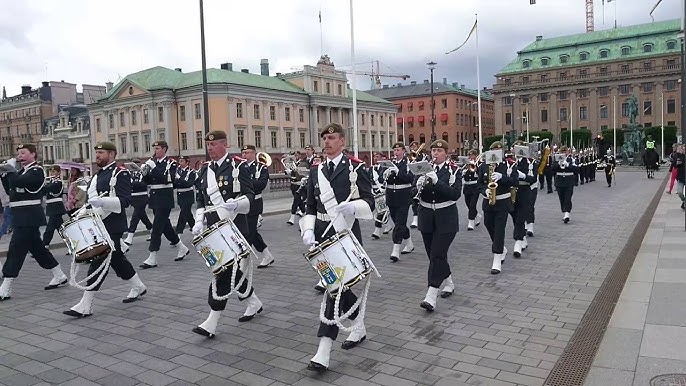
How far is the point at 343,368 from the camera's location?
5477 mm

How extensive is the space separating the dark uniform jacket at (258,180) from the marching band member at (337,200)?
15.8 feet

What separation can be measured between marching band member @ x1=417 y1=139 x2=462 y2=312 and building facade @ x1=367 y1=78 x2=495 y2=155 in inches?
4143

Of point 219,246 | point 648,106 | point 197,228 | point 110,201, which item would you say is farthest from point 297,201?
point 648,106

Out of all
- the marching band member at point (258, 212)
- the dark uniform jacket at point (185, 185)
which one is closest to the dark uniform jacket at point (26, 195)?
the marching band member at point (258, 212)

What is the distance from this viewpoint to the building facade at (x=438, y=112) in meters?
114

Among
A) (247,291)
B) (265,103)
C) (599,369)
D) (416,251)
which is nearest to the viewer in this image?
(599,369)

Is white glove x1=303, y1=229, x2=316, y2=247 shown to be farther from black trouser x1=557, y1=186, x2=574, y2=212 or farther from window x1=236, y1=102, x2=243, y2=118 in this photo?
window x1=236, y1=102, x2=243, y2=118

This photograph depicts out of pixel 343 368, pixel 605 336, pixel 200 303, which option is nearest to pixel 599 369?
pixel 605 336

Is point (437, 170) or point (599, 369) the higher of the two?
point (437, 170)

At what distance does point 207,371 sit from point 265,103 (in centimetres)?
7341

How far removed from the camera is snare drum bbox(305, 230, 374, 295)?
5.41 m

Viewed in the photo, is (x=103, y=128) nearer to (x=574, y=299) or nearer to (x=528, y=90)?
(x=528, y=90)

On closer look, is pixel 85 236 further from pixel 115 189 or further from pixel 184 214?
pixel 184 214

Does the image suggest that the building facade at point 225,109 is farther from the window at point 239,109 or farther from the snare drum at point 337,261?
the snare drum at point 337,261
